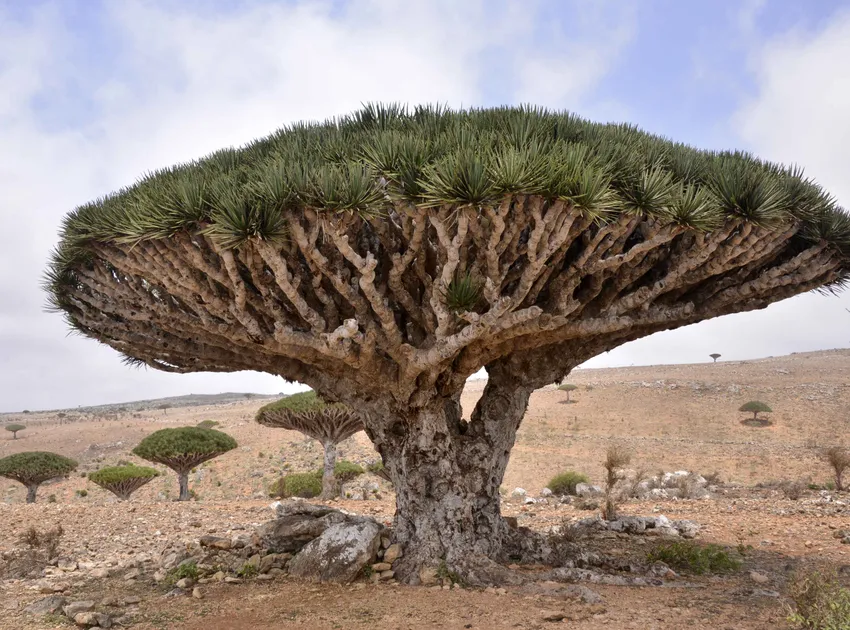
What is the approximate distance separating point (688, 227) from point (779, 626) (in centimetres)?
350

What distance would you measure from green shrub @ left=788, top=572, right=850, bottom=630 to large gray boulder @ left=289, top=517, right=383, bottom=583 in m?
4.23

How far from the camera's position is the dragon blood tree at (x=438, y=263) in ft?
18.4

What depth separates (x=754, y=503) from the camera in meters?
13.3

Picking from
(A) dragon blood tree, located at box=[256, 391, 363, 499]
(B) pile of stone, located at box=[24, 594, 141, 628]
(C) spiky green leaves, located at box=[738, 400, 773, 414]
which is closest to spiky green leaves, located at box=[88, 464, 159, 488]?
(A) dragon blood tree, located at box=[256, 391, 363, 499]

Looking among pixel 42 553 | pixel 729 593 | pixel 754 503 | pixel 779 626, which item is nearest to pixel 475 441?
pixel 729 593

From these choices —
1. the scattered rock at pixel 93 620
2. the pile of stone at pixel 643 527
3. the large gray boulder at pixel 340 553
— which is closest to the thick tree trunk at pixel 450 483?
the large gray boulder at pixel 340 553

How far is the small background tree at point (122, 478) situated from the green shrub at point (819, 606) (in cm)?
1974

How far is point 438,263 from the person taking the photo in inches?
247

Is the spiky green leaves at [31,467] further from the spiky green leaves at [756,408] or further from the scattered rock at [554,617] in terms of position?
the spiky green leaves at [756,408]

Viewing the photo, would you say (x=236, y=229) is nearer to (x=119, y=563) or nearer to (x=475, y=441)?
(x=475, y=441)

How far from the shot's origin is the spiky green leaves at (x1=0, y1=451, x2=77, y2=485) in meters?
20.0

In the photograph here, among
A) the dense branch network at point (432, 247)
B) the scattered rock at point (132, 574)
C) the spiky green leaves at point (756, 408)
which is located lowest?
the scattered rock at point (132, 574)

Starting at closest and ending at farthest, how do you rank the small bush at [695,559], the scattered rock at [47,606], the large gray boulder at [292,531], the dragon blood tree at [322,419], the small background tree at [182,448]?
the scattered rock at [47,606] < the small bush at [695,559] < the large gray boulder at [292,531] < the dragon blood tree at [322,419] < the small background tree at [182,448]

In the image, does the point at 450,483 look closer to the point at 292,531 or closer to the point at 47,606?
the point at 292,531
